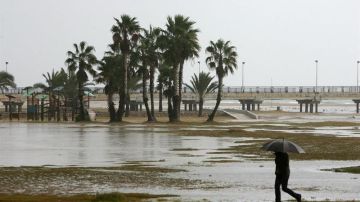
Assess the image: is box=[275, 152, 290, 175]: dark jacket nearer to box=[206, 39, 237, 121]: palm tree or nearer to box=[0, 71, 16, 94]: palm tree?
box=[206, 39, 237, 121]: palm tree

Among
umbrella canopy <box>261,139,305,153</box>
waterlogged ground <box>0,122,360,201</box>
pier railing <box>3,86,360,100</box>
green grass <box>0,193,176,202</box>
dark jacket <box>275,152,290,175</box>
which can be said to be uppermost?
pier railing <box>3,86,360,100</box>

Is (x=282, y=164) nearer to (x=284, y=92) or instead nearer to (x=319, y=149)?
(x=319, y=149)

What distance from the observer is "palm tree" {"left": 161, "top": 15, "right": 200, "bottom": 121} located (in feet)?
258

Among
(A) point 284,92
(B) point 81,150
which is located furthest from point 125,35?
(A) point 284,92

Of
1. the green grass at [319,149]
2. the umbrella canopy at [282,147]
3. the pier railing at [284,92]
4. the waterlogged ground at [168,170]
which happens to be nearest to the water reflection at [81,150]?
the waterlogged ground at [168,170]

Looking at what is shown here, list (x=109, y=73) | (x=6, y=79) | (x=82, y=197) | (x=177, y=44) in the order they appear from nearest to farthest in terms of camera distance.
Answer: (x=82, y=197) < (x=177, y=44) < (x=109, y=73) < (x=6, y=79)

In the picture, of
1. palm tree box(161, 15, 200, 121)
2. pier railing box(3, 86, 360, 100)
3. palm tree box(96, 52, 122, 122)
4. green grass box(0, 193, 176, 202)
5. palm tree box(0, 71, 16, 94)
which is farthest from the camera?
pier railing box(3, 86, 360, 100)

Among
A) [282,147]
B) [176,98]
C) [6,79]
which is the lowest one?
[282,147]

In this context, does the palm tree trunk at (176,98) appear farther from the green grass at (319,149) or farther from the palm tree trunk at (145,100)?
the green grass at (319,149)

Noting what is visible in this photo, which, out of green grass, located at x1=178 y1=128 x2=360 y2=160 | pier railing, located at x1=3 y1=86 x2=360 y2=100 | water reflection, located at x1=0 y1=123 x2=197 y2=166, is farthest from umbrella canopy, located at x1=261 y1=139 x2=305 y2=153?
pier railing, located at x1=3 y1=86 x2=360 y2=100

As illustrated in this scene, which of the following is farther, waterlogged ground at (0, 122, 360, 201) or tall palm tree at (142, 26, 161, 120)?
tall palm tree at (142, 26, 161, 120)

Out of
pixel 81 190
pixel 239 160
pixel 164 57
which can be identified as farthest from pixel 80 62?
pixel 81 190

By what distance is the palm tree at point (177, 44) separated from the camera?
78.5 metres

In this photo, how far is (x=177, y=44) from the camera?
257 feet
